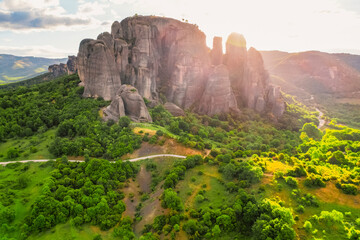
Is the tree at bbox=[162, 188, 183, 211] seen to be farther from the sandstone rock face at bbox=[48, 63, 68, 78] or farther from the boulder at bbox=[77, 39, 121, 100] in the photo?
the sandstone rock face at bbox=[48, 63, 68, 78]

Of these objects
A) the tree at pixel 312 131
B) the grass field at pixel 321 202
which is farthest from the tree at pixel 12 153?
the tree at pixel 312 131

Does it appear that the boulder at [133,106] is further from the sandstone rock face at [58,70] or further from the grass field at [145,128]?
the sandstone rock face at [58,70]

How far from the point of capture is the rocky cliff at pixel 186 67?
→ 68194 mm

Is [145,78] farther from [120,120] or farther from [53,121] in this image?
[53,121]

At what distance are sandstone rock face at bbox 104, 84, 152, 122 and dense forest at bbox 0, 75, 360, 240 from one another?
139 inches

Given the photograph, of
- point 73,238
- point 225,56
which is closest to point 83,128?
point 73,238

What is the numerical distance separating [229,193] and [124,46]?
5439 centimetres

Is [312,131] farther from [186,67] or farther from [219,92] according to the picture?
[186,67]

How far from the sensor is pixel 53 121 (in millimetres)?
54344

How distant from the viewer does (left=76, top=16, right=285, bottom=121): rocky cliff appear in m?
68.2

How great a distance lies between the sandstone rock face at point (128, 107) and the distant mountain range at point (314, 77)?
118750mm

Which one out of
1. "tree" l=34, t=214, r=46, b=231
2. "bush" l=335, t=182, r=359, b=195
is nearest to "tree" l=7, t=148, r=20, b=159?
"tree" l=34, t=214, r=46, b=231

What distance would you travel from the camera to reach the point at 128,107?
55688mm

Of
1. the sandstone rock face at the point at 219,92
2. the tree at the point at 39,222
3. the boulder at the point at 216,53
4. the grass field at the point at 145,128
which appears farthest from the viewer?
the boulder at the point at 216,53
